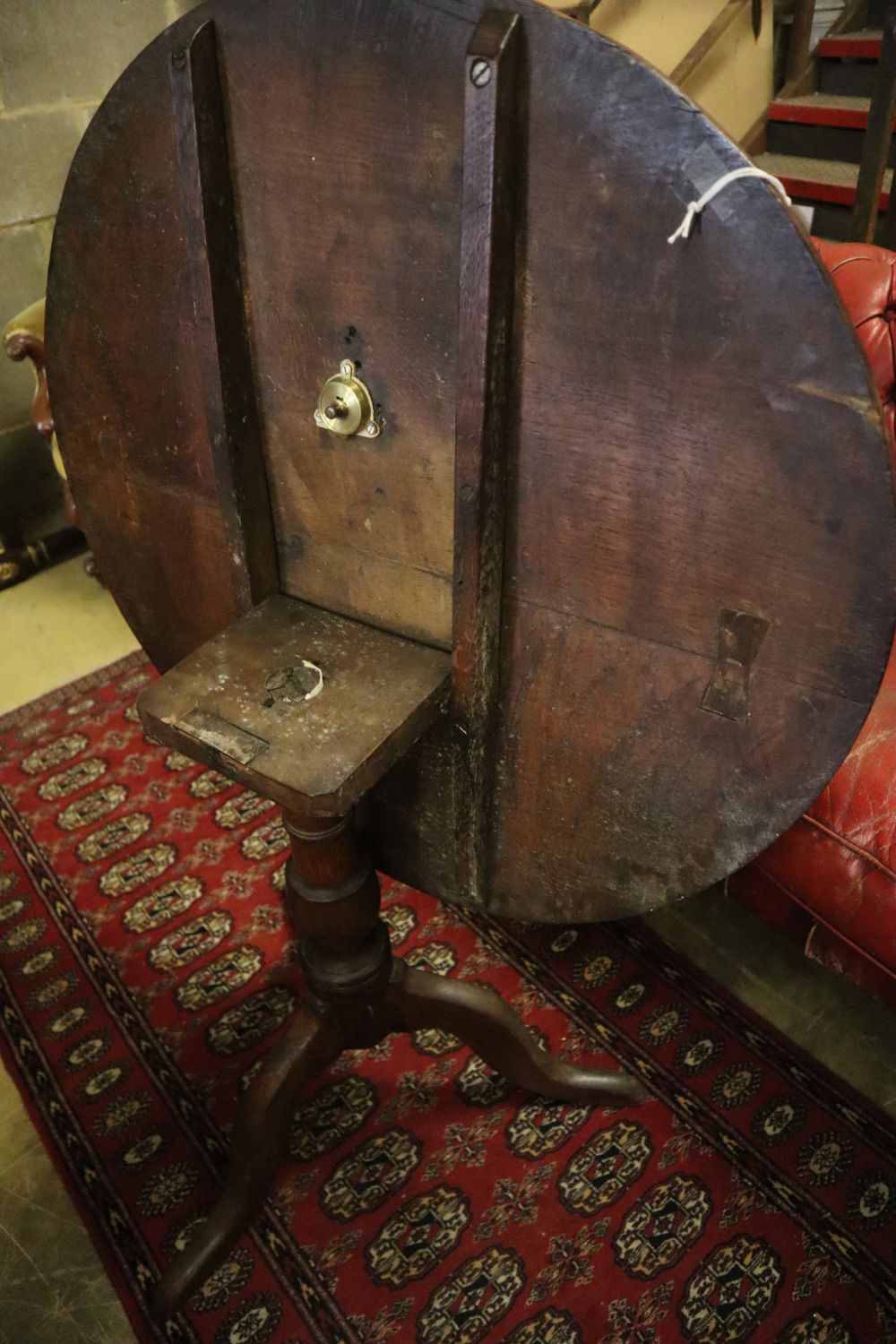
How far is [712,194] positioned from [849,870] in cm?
99

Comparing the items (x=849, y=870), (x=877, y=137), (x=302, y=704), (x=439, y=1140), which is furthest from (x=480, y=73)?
(x=877, y=137)

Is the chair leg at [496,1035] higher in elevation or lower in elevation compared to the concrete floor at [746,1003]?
higher

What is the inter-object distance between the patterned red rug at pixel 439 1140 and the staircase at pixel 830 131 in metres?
2.96

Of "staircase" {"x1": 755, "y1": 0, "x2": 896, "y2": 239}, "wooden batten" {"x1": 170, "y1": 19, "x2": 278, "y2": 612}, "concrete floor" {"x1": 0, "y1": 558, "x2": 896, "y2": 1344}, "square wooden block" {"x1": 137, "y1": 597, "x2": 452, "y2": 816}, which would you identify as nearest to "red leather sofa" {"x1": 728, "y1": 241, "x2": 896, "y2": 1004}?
"concrete floor" {"x1": 0, "y1": 558, "x2": 896, "y2": 1344}

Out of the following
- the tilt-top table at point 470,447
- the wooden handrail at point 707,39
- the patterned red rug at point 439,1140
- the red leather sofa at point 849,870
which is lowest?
the patterned red rug at point 439,1140

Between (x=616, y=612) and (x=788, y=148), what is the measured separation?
3.90m

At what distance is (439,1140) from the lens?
160 centimetres

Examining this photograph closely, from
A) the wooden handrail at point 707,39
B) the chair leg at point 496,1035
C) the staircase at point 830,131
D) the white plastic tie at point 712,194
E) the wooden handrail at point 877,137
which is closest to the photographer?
the white plastic tie at point 712,194

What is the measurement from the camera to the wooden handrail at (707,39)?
3.75 metres

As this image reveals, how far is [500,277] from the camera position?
2.88 ft

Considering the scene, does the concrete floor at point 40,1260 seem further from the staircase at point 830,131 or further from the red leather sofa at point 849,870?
the staircase at point 830,131

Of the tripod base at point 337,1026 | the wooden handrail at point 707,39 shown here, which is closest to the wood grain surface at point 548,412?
the tripod base at point 337,1026

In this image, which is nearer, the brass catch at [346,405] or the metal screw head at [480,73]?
the metal screw head at [480,73]

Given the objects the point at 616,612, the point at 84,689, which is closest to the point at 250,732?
the point at 616,612
